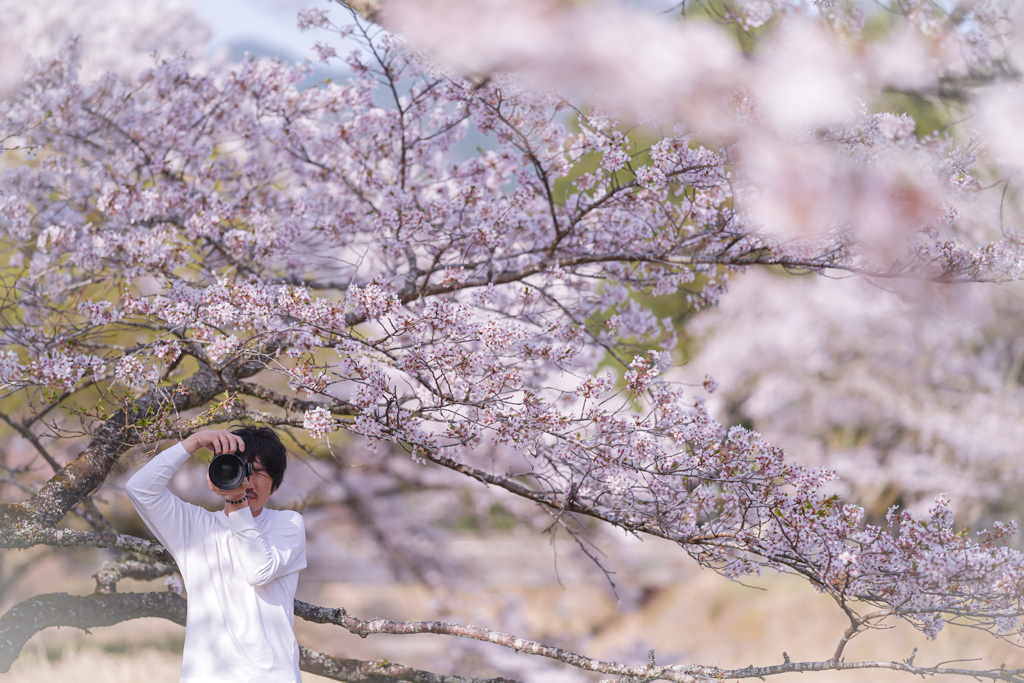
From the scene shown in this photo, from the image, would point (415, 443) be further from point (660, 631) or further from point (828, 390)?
point (828, 390)

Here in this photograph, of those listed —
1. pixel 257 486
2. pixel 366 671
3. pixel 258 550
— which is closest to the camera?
pixel 258 550

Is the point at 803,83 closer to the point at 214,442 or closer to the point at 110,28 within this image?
the point at 214,442

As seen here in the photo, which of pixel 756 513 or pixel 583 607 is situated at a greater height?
pixel 583 607

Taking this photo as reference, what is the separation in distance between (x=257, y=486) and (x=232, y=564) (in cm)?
26

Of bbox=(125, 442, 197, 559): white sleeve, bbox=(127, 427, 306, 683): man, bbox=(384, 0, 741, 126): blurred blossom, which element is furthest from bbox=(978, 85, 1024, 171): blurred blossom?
bbox=(125, 442, 197, 559): white sleeve

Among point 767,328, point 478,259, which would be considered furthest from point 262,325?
point 767,328

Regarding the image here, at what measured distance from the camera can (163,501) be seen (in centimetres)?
257

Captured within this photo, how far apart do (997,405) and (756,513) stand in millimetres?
8418

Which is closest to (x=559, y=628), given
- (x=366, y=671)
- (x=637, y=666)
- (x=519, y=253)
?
(x=366, y=671)

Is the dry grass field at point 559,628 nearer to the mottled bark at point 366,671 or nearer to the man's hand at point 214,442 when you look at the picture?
the mottled bark at point 366,671

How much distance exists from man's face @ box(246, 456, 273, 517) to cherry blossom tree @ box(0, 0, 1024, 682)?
0.33m

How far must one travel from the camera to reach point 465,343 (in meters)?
3.38

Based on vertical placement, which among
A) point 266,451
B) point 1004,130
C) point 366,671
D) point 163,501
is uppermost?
point 1004,130

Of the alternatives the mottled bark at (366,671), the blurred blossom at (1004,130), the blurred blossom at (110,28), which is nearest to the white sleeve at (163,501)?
the mottled bark at (366,671)
